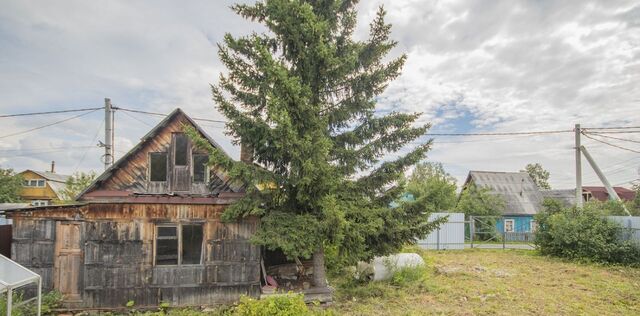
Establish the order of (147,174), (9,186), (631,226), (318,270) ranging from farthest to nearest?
(9,186) < (631,226) < (147,174) < (318,270)

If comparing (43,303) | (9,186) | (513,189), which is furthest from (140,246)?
(9,186)

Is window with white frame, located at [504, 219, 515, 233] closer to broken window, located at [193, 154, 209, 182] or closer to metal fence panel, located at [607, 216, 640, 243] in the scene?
metal fence panel, located at [607, 216, 640, 243]

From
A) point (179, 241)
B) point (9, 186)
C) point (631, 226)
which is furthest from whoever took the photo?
point (9, 186)

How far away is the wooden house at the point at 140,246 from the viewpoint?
8523 mm

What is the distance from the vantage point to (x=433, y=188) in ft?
29.9

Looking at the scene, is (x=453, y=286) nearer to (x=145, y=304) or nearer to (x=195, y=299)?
(x=195, y=299)

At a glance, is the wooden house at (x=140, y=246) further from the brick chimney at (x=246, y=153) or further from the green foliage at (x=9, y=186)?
the green foliage at (x=9, y=186)

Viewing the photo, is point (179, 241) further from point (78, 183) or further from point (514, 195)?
point (514, 195)

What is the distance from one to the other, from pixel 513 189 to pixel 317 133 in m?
28.4

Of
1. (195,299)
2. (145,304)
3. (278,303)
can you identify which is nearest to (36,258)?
(145,304)

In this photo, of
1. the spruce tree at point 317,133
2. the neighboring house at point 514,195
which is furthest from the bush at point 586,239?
the spruce tree at point 317,133

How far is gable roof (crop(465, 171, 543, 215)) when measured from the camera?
2870 centimetres

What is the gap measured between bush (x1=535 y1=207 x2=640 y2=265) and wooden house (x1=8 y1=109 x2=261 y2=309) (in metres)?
16.4

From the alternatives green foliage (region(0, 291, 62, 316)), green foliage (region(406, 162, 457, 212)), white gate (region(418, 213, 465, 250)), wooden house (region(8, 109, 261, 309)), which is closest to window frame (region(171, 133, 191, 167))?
wooden house (region(8, 109, 261, 309))
